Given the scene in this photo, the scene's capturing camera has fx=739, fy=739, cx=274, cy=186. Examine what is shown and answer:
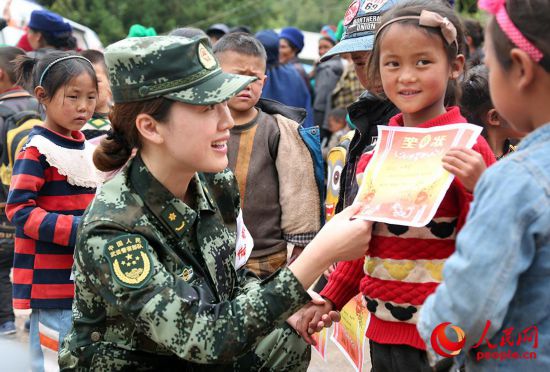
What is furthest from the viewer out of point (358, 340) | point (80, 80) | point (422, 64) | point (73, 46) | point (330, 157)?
point (73, 46)

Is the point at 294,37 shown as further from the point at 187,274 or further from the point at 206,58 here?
the point at 187,274

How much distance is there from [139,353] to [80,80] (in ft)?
7.39

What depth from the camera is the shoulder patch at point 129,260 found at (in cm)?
210

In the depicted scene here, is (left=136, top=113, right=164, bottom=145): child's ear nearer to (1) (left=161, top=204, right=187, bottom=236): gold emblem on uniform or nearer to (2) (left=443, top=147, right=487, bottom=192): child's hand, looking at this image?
(1) (left=161, top=204, right=187, bottom=236): gold emblem on uniform

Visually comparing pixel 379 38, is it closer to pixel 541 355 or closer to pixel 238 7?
pixel 541 355

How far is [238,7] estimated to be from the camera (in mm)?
27641

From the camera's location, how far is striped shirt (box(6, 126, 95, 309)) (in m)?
3.82

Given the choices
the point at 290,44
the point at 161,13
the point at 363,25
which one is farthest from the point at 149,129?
the point at 161,13

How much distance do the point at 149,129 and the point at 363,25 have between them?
137cm

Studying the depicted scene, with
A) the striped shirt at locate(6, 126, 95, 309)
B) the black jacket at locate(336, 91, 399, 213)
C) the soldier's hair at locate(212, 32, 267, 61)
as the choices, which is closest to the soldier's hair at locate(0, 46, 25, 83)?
the striped shirt at locate(6, 126, 95, 309)

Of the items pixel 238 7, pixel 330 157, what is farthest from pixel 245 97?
pixel 238 7

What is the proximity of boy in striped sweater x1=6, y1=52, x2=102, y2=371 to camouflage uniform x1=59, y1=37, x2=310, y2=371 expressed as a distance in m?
1.57

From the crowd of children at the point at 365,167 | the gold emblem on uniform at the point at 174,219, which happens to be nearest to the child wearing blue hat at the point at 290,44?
the crowd of children at the point at 365,167

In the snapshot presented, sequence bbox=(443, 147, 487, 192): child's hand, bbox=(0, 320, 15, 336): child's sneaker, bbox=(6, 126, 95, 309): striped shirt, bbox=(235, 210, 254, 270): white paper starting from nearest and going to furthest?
bbox=(443, 147, 487, 192): child's hand < bbox=(235, 210, 254, 270): white paper < bbox=(6, 126, 95, 309): striped shirt < bbox=(0, 320, 15, 336): child's sneaker
